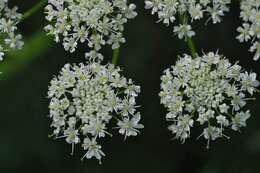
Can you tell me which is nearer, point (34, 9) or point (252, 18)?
point (252, 18)

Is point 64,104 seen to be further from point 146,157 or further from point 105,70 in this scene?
point 146,157

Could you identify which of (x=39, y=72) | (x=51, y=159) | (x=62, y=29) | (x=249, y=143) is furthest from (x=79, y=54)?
(x=249, y=143)

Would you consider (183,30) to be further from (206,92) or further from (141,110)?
(141,110)

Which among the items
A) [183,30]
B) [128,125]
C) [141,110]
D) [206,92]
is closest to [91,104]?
[128,125]

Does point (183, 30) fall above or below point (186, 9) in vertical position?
below

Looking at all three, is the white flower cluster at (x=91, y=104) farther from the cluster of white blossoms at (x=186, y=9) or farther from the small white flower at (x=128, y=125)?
the cluster of white blossoms at (x=186, y=9)

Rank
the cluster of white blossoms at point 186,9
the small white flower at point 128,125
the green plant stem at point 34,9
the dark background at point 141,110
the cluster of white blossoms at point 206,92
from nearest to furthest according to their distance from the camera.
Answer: the cluster of white blossoms at point 206,92 → the small white flower at point 128,125 → the cluster of white blossoms at point 186,9 → the green plant stem at point 34,9 → the dark background at point 141,110

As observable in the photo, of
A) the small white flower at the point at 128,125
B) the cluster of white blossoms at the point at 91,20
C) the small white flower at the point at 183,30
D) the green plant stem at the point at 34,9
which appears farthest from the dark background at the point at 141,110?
the small white flower at the point at 128,125
